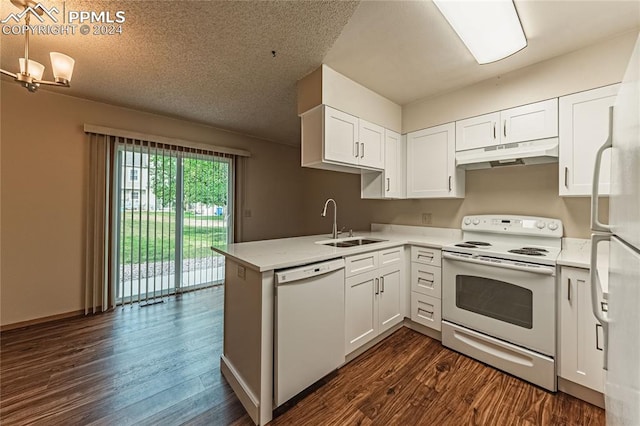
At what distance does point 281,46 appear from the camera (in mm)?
1888

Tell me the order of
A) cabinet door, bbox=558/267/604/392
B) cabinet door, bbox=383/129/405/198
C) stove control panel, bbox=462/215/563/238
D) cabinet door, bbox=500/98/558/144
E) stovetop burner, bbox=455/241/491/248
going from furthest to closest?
1. cabinet door, bbox=383/129/405/198
2. stovetop burner, bbox=455/241/491/248
3. stove control panel, bbox=462/215/563/238
4. cabinet door, bbox=500/98/558/144
5. cabinet door, bbox=558/267/604/392

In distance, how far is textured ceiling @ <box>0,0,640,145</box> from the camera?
155cm

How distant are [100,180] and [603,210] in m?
4.98

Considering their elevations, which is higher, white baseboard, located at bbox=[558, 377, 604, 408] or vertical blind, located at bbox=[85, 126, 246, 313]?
vertical blind, located at bbox=[85, 126, 246, 313]

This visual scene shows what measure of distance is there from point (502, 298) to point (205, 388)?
231cm

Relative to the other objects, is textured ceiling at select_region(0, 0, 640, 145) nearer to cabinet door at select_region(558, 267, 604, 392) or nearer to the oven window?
cabinet door at select_region(558, 267, 604, 392)

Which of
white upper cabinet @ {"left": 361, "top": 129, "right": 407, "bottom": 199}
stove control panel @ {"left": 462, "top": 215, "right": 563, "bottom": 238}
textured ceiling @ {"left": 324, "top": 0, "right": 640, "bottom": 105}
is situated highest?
textured ceiling @ {"left": 324, "top": 0, "right": 640, "bottom": 105}

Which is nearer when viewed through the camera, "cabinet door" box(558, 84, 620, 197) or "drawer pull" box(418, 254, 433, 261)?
"cabinet door" box(558, 84, 620, 197)

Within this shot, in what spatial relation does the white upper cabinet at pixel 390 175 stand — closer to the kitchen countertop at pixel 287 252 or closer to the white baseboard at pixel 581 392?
the kitchen countertop at pixel 287 252

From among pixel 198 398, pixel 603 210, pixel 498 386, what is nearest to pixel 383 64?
pixel 603 210

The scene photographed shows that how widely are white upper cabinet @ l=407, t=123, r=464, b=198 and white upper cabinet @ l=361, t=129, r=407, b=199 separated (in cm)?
8

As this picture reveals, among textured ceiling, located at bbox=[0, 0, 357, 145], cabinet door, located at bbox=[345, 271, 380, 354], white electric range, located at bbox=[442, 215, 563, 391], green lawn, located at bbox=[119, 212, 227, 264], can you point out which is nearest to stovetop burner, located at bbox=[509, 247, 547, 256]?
white electric range, located at bbox=[442, 215, 563, 391]

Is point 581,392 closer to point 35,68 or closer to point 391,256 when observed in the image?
point 391,256

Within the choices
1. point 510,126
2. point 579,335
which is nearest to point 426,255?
point 579,335
